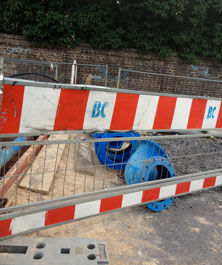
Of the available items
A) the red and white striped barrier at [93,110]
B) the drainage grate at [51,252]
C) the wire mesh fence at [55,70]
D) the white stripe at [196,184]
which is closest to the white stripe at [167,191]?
the white stripe at [196,184]

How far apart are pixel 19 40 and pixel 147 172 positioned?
12.5 m

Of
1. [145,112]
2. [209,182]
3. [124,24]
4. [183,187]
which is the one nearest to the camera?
[145,112]

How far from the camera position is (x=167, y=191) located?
120 inches

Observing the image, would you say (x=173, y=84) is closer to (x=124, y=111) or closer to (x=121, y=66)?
(x=121, y=66)

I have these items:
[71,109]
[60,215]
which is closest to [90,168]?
[60,215]

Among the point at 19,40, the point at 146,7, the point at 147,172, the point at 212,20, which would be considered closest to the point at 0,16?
the point at 19,40

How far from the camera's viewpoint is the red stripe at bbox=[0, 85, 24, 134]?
181 cm

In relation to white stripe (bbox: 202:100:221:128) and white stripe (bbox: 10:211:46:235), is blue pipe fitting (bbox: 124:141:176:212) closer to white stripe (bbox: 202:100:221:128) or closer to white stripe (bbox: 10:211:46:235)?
white stripe (bbox: 202:100:221:128)

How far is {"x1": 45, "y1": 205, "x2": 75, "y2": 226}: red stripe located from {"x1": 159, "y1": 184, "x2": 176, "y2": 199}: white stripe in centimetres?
115

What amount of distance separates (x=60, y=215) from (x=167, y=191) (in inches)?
54.2

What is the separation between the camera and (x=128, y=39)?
1411 centimetres

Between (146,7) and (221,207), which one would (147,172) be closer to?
(221,207)

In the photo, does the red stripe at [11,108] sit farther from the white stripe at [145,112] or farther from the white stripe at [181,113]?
the white stripe at [181,113]

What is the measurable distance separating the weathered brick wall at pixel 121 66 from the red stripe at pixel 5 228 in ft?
37.9
